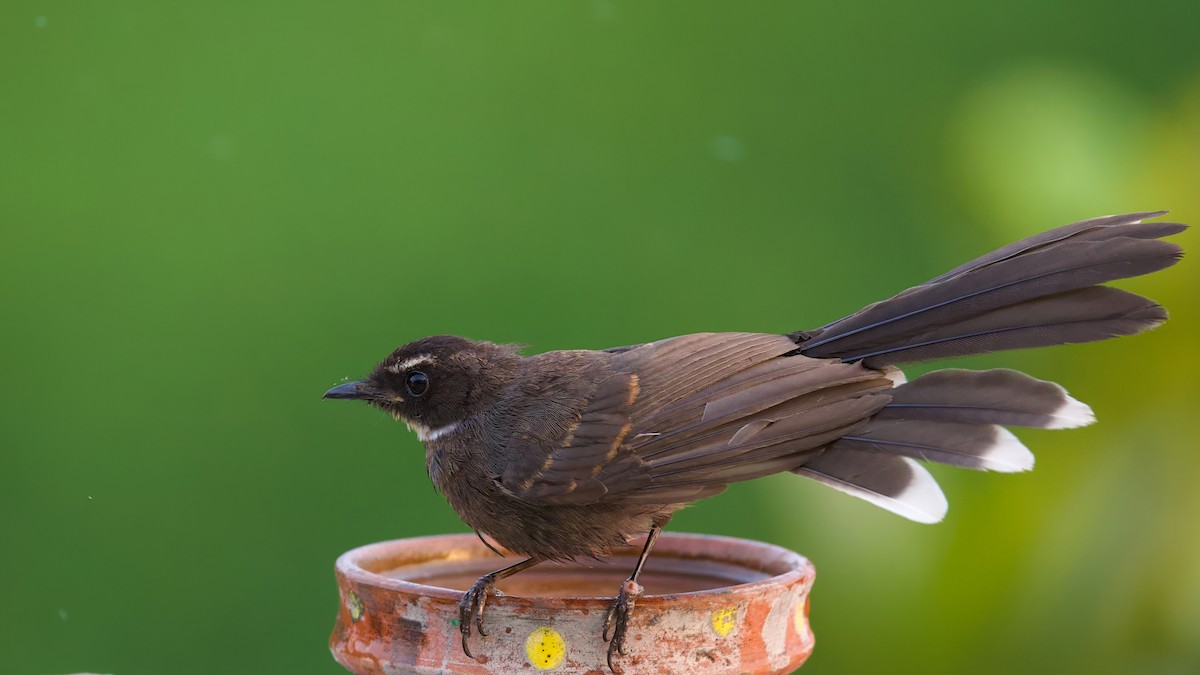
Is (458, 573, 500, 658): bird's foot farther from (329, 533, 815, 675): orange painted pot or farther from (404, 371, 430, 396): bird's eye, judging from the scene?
(404, 371, 430, 396): bird's eye

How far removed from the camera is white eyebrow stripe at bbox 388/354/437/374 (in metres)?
3.01

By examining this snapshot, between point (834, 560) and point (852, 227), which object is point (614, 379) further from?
point (852, 227)

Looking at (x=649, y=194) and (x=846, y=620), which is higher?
(x=649, y=194)

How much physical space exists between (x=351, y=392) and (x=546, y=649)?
1.04 metres

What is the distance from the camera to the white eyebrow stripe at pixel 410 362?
118 inches

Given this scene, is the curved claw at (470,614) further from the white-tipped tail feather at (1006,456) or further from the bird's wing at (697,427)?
the white-tipped tail feather at (1006,456)

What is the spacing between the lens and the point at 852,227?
5496 mm

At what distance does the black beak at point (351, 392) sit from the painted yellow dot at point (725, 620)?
1.16 m

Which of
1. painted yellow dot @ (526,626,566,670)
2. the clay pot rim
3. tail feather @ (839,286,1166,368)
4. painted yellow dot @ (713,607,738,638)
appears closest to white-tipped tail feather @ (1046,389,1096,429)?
tail feather @ (839,286,1166,368)

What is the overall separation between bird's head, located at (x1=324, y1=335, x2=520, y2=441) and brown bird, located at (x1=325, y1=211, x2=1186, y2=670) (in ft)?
0.51

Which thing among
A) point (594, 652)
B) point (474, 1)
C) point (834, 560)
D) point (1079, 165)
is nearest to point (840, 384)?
point (594, 652)

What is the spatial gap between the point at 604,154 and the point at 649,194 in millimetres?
263

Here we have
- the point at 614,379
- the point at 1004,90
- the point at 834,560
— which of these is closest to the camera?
the point at 614,379

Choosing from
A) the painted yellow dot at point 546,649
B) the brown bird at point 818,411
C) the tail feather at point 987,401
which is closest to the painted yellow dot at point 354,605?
the brown bird at point 818,411
